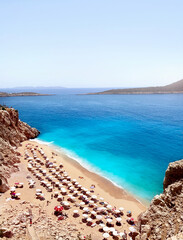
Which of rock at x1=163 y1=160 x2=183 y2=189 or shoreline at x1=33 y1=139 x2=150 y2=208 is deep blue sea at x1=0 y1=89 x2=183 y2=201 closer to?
shoreline at x1=33 y1=139 x2=150 y2=208

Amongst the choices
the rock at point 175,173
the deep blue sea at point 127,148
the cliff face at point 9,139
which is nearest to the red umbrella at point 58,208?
the cliff face at point 9,139

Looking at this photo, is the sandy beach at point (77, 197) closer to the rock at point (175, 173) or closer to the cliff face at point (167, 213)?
the cliff face at point (167, 213)

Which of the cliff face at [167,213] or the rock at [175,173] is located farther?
the rock at [175,173]

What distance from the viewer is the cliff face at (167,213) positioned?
41.3ft

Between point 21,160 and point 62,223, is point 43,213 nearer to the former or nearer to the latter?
point 62,223

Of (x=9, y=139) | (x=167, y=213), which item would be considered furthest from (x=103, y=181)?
(x=9, y=139)

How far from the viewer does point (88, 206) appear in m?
22.3

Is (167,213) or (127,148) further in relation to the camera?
(127,148)

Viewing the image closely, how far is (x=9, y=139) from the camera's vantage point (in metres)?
36.4

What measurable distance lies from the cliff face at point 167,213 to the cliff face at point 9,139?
19.7 meters

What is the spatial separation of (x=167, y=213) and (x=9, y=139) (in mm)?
34500

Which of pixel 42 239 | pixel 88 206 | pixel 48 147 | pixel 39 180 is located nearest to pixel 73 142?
pixel 48 147

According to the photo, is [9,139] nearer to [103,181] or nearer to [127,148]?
[103,181]

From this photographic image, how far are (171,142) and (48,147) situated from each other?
36869 millimetres
